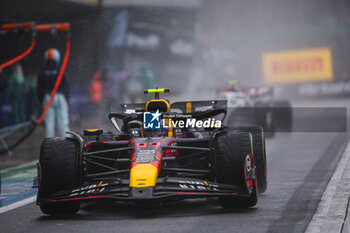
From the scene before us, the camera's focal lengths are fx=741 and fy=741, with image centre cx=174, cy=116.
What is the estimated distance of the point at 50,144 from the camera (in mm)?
7781

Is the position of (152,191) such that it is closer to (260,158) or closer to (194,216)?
(194,216)

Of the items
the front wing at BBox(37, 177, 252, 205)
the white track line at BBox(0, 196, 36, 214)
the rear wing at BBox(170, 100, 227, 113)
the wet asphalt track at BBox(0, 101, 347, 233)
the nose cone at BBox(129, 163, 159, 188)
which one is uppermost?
the rear wing at BBox(170, 100, 227, 113)

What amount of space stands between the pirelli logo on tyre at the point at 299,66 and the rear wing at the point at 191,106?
34.8 metres

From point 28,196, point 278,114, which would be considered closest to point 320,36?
point 278,114

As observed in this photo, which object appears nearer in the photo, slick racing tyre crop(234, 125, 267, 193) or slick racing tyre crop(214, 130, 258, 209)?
slick racing tyre crop(214, 130, 258, 209)

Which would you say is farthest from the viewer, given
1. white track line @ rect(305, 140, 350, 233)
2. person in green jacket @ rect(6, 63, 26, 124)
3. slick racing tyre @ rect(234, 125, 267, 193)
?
person in green jacket @ rect(6, 63, 26, 124)

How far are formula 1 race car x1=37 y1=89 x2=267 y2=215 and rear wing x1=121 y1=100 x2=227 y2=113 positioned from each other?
2.87 feet

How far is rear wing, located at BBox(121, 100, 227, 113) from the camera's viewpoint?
31.1 ft

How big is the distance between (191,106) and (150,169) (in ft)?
8.03

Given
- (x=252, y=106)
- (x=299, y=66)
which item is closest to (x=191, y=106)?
(x=252, y=106)

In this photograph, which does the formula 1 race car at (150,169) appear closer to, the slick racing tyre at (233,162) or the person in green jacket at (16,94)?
the slick racing tyre at (233,162)

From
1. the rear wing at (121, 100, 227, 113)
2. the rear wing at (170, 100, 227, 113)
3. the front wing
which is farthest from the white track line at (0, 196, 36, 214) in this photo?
the rear wing at (170, 100, 227, 113)

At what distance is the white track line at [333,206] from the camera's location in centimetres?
639

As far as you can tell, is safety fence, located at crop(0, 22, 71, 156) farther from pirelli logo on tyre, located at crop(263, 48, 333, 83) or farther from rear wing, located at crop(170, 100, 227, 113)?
pirelli logo on tyre, located at crop(263, 48, 333, 83)
